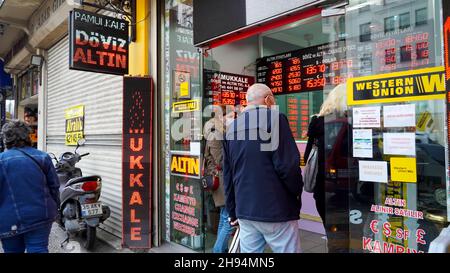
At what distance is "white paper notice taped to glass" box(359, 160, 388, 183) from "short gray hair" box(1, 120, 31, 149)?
307 centimetres

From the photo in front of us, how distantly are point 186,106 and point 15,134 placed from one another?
84.5 inches

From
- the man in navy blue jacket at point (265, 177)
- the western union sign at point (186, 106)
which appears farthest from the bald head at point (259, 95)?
the western union sign at point (186, 106)

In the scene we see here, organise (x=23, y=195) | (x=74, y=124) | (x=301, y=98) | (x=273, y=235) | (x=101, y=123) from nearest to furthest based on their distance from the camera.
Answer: (x=273, y=235), (x=23, y=195), (x=301, y=98), (x=101, y=123), (x=74, y=124)

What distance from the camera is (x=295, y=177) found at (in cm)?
249

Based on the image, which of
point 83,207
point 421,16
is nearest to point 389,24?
point 421,16

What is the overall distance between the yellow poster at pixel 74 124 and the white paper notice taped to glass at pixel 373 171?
20.0 feet

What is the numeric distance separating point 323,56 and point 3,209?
443 centimetres

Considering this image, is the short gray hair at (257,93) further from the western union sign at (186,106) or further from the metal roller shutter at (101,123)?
the metal roller shutter at (101,123)

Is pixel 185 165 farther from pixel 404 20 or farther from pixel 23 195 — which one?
pixel 404 20

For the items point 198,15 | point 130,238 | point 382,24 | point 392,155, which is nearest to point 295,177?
point 392,155

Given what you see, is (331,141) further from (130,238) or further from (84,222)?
(84,222)

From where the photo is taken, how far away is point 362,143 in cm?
272

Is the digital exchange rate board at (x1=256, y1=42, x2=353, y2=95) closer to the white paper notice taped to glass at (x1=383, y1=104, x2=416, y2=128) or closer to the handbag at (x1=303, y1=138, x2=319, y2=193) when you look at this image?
the handbag at (x1=303, y1=138, x2=319, y2=193)

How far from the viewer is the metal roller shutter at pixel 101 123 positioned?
230 inches
